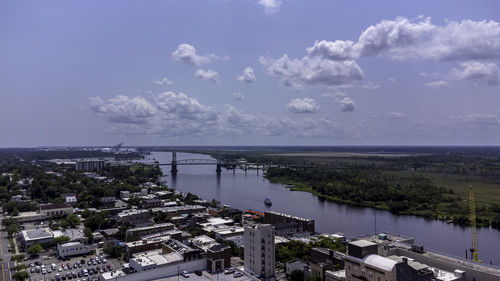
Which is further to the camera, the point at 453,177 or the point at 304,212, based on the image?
the point at 453,177

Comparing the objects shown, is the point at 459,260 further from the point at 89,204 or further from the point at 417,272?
the point at 89,204

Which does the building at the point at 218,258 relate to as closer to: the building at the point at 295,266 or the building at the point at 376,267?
the building at the point at 295,266

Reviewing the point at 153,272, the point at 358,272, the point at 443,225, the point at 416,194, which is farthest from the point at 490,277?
the point at 416,194

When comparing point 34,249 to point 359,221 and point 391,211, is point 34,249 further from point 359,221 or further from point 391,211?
point 391,211

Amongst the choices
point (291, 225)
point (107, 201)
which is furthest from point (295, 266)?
point (107, 201)

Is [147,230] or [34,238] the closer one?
[34,238]

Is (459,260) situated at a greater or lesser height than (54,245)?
greater

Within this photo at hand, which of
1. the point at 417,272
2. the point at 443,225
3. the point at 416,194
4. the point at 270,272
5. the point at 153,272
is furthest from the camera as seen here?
the point at 416,194
